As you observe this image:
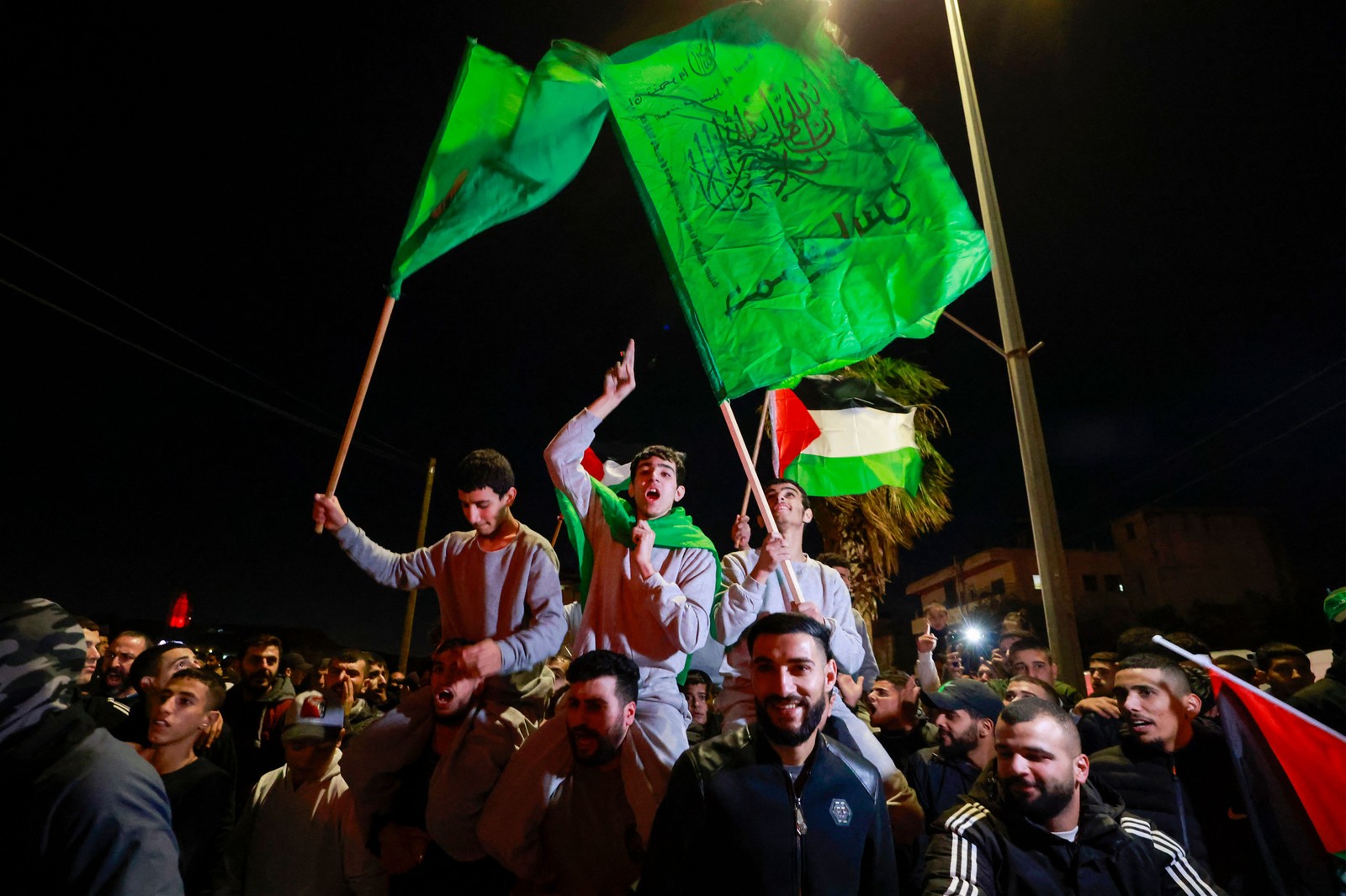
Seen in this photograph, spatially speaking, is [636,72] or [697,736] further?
[697,736]

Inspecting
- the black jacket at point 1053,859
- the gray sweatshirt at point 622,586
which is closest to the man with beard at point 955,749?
the black jacket at point 1053,859

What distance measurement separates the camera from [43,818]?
2.29m

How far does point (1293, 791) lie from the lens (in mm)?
3994

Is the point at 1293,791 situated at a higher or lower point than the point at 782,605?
lower

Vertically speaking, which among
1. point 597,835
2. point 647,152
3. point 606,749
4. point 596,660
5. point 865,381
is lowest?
point 597,835

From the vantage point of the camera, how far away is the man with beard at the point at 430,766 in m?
3.86

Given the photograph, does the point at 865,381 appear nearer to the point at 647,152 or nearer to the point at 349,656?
the point at 647,152

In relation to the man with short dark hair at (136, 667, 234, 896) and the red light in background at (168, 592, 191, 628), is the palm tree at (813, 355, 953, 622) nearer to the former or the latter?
the man with short dark hair at (136, 667, 234, 896)

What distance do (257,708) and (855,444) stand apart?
22.1ft

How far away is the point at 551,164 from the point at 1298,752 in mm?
5367

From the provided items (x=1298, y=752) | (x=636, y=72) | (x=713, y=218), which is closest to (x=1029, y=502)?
(x=1298, y=752)

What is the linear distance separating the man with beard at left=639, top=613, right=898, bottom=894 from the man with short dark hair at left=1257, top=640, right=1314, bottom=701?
4.71 m

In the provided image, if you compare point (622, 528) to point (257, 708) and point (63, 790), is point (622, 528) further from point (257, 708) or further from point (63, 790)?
point (257, 708)

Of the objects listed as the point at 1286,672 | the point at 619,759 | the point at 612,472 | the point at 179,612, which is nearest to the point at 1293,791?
the point at 1286,672
